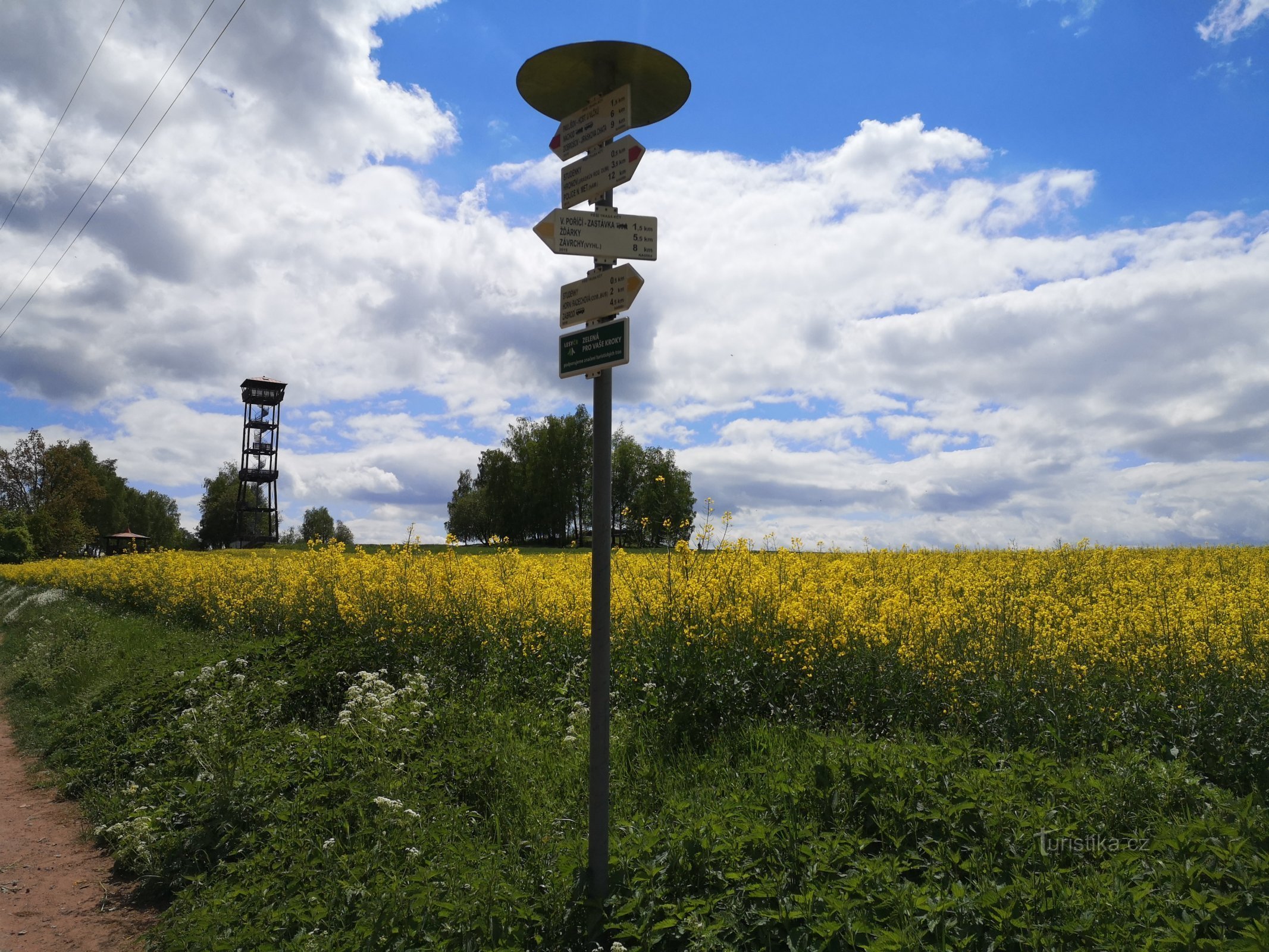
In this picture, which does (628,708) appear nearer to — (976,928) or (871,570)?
(976,928)

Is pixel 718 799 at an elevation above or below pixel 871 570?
below

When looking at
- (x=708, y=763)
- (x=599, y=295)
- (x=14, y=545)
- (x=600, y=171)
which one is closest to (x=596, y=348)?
(x=599, y=295)

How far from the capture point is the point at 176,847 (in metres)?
5.17

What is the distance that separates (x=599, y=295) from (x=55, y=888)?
544 centimetres

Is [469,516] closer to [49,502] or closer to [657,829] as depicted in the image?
[49,502]

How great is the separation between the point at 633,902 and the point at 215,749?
13.8 ft

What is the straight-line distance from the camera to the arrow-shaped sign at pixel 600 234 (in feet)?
11.6

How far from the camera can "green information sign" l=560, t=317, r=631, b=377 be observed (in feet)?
11.2

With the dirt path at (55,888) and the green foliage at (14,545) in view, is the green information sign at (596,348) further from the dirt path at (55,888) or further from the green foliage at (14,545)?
the green foliage at (14,545)

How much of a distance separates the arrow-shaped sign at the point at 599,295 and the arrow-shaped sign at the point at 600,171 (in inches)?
15.5

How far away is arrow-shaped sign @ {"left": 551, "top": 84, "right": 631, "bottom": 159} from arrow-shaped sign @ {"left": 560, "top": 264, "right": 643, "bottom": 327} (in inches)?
25.4

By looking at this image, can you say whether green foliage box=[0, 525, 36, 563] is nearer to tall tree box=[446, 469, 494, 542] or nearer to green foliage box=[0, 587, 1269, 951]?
tall tree box=[446, 469, 494, 542]

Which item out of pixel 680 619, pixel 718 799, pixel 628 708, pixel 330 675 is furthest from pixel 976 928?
pixel 330 675

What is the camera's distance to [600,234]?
3555 millimetres
